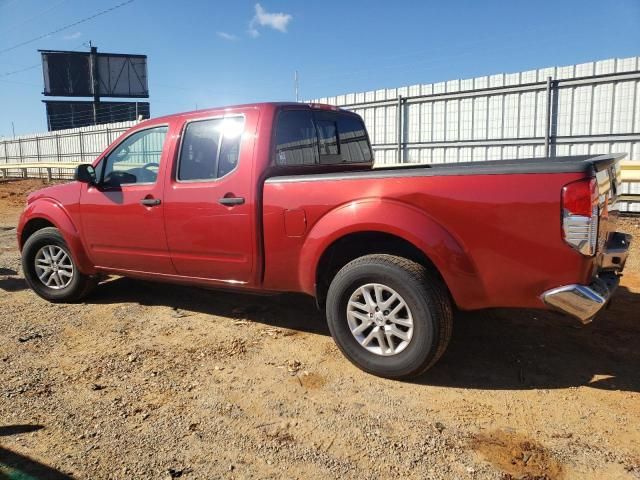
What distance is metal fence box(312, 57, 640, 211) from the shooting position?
9.73 meters

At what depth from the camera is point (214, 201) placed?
3920 millimetres

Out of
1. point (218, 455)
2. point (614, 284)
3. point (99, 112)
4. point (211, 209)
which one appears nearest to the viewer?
point (218, 455)

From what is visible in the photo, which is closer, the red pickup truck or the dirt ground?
the dirt ground

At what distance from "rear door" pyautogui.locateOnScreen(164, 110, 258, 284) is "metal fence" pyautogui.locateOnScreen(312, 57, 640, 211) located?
28.1ft

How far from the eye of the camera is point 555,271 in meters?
2.79

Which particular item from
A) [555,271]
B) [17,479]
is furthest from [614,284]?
[17,479]

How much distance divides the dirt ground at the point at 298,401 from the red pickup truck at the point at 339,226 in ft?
1.34

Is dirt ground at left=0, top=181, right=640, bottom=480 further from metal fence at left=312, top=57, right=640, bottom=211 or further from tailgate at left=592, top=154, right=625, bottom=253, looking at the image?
metal fence at left=312, top=57, right=640, bottom=211

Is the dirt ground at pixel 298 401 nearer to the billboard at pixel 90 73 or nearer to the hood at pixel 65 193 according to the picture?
the hood at pixel 65 193

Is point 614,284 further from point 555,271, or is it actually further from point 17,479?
point 17,479

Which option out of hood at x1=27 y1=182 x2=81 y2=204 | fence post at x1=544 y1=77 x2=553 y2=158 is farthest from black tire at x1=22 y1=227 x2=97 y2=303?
fence post at x1=544 y1=77 x2=553 y2=158

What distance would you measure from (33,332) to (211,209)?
75.5 inches

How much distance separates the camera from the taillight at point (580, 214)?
104 inches

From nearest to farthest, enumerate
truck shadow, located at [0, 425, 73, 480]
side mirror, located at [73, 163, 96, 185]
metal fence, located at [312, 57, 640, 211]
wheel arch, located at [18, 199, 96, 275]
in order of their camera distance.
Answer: truck shadow, located at [0, 425, 73, 480] < side mirror, located at [73, 163, 96, 185] < wheel arch, located at [18, 199, 96, 275] < metal fence, located at [312, 57, 640, 211]
